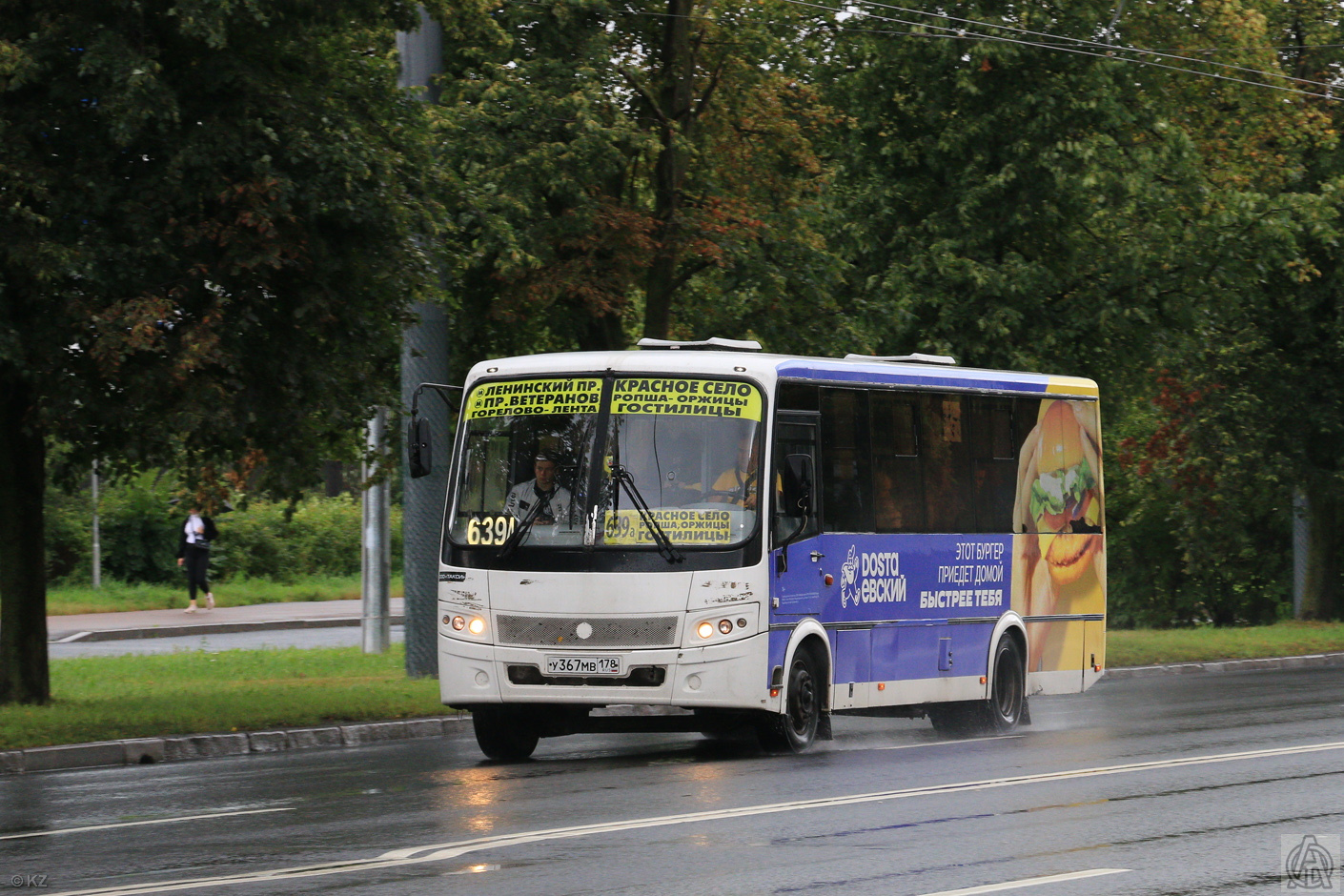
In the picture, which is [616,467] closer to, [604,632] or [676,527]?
[676,527]

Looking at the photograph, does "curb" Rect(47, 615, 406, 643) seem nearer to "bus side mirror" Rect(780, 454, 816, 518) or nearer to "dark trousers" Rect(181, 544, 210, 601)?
"dark trousers" Rect(181, 544, 210, 601)

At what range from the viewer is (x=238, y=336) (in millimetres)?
15242

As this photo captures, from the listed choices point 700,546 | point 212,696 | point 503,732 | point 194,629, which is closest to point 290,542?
point 194,629

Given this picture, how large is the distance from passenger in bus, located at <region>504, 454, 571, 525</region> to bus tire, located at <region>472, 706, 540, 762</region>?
1450 mm

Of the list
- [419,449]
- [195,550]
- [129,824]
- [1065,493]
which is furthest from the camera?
[195,550]

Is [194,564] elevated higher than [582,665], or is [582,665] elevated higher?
[582,665]

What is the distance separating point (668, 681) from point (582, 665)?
61 cm

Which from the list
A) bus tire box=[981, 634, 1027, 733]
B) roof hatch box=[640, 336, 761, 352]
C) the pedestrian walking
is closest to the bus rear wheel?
bus tire box=[981, 634, 1027, 733]

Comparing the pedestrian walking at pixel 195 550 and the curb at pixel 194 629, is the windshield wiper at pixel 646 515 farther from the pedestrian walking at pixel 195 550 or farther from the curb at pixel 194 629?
the pedestrian walking at pixel 195 550

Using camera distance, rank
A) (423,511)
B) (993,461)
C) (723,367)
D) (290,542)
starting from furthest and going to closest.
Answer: (290,542), (423,511), (993,461), (723,367)

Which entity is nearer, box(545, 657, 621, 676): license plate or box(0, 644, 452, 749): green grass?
box(545, 657, 621, 676): license plate

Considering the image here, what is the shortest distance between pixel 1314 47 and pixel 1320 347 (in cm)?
519

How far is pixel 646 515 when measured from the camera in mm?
13789

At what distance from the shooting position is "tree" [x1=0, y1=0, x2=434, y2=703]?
47.7 ft
